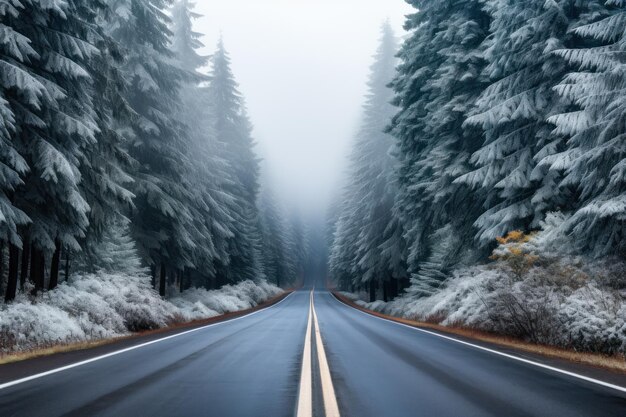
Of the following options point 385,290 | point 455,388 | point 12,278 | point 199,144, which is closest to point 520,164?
point 455,388

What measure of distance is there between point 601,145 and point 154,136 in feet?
58.9

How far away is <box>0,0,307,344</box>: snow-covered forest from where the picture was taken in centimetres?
1316

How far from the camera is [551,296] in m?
13.7

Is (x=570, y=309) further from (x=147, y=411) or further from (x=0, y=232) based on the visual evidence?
(x=0, y=232)

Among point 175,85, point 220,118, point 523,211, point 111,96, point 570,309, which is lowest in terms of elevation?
point 570,309

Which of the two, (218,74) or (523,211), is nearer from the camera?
(523,211)

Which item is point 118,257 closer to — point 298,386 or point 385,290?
point 298,386

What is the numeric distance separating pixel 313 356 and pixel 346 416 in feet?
16.6

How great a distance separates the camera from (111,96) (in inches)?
664

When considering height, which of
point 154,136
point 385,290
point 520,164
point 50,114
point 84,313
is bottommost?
point 84,313

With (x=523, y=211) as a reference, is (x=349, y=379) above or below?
below

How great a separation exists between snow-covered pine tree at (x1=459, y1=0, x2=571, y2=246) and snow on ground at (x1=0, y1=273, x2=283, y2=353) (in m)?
12.4

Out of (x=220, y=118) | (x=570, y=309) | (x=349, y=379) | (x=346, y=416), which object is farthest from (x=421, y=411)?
(x=220, y=118)

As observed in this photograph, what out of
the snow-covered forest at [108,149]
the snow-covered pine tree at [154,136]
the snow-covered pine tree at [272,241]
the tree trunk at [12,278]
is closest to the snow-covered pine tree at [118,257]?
the snow-covered forest at [108,149]
